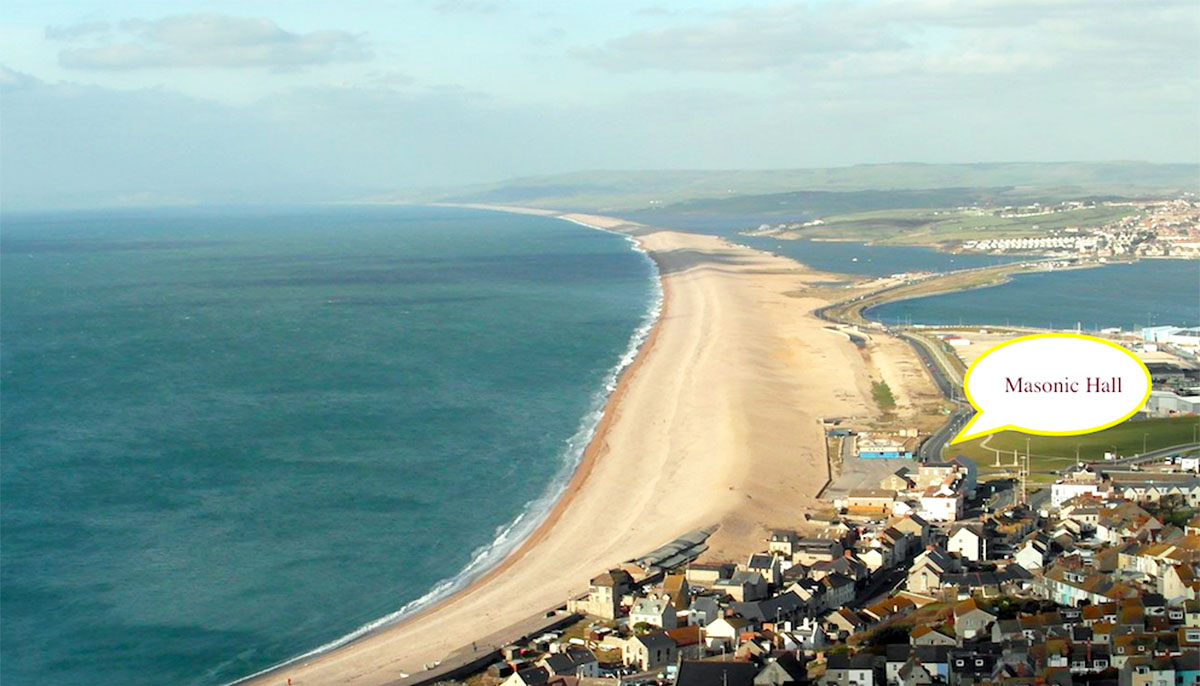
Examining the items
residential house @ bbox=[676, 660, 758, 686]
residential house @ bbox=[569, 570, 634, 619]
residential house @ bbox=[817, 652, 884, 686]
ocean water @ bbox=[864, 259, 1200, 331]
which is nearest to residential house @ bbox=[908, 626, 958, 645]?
residential house @ bbox=[817, 652, 884, 686]

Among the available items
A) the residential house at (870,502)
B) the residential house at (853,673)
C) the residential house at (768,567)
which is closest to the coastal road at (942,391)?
the residential house at (870,502)

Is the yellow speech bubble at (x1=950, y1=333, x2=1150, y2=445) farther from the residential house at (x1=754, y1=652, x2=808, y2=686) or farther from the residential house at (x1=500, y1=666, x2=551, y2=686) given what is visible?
the residential house at (x1=500, y1=666, x2=551, y2=686)

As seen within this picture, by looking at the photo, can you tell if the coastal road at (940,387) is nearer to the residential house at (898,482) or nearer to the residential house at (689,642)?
the residential house at (898,482)

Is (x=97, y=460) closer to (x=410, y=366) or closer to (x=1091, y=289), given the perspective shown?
(x=410, y=366)

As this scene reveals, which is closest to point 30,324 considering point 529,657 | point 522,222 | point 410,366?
point 410,366

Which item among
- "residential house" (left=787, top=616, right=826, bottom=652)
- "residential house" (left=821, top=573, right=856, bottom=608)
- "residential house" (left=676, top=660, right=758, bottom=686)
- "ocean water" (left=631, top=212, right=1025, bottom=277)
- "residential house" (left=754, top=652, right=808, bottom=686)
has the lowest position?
"ocean water" (left=631, top=212, right=1025, bottom=277)

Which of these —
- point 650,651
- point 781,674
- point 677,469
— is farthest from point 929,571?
point 677,469
